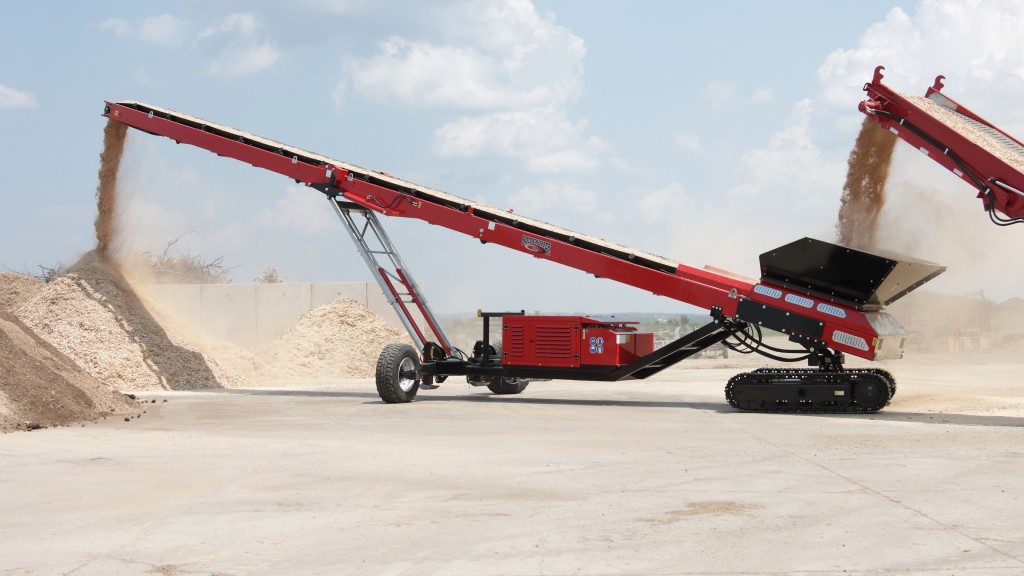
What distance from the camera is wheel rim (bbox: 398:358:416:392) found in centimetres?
1731

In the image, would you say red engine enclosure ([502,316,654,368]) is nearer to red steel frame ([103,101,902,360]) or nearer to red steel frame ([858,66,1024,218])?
red steel frame ([103,101,902,360])

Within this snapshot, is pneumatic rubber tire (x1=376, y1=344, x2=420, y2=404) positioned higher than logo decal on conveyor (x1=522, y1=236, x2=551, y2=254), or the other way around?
logo decal on conveyor (x1=522, y1=236, x2=551, y2=254)

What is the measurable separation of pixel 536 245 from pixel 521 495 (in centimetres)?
900

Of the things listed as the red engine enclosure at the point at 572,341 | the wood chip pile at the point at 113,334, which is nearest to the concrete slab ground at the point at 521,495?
the red engine enclosure at the point at 572,341

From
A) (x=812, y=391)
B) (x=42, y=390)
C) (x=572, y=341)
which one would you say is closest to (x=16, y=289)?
(x=42, y=390)

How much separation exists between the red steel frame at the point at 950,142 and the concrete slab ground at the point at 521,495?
311 cm

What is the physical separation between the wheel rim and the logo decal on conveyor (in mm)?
2875

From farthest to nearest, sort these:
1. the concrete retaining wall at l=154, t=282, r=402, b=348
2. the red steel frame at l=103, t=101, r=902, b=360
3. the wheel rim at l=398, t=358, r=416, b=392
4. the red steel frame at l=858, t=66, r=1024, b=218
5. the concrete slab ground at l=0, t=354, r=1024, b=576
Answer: the concrete retaining wall at l=154, t=282, r=402, b=348, the wheel rim at l=398, t=358, r=416, b=392, the red steel frame at l=103, t=101, r=902, b=360, the red steel frame at l=858, t=66, r=1024, b=218, the concrete slab ground at l=0, t=354, r=1024, b=576

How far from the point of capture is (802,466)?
977 cm

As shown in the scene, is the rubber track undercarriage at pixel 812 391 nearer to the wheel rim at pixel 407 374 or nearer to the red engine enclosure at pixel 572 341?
the red engine enclosure at pixel 572 341

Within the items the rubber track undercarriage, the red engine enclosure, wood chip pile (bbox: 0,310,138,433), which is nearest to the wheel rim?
the red engine enclosure

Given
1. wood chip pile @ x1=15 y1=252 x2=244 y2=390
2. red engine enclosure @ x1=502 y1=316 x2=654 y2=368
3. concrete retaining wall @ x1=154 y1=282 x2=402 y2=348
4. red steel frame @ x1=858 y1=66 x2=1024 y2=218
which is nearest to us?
red steel frame @ x1=858 y1=66 x2=1024 y2=218

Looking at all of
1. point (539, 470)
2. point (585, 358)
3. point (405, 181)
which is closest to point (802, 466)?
point (539, 470)

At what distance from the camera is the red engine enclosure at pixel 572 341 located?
659 inches
